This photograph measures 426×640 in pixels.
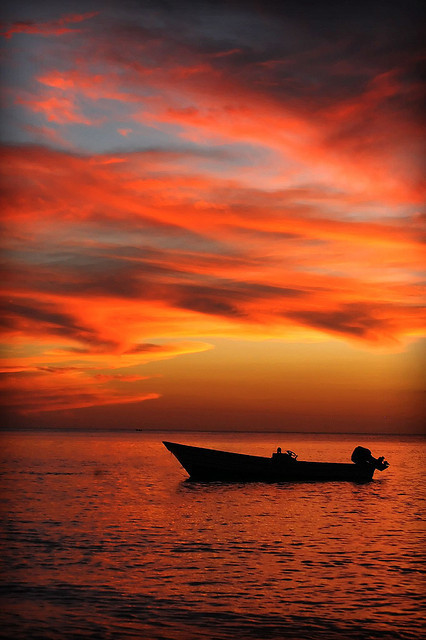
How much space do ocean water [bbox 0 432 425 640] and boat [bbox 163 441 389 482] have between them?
13.4 feet

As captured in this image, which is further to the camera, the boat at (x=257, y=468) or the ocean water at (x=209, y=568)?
the boat at (x=257, y=468)

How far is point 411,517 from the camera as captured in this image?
3656 cm

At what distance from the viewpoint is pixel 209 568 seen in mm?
21984

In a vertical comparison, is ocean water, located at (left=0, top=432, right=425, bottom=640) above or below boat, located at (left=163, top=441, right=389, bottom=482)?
below

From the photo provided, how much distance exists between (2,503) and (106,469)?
36.0 metres

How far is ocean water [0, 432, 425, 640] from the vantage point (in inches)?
611

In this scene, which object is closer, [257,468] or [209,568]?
[209,568]

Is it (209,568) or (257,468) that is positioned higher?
(257,468)

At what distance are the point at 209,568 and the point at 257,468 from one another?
26.8 metres

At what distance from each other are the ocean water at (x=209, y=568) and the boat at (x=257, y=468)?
4092 mm

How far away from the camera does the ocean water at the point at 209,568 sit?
1552 centimetres

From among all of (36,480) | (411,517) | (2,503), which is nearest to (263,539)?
(411,517)

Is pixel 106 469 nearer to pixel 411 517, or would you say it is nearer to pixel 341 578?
pixel 411 517

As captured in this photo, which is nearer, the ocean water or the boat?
the ocean water
